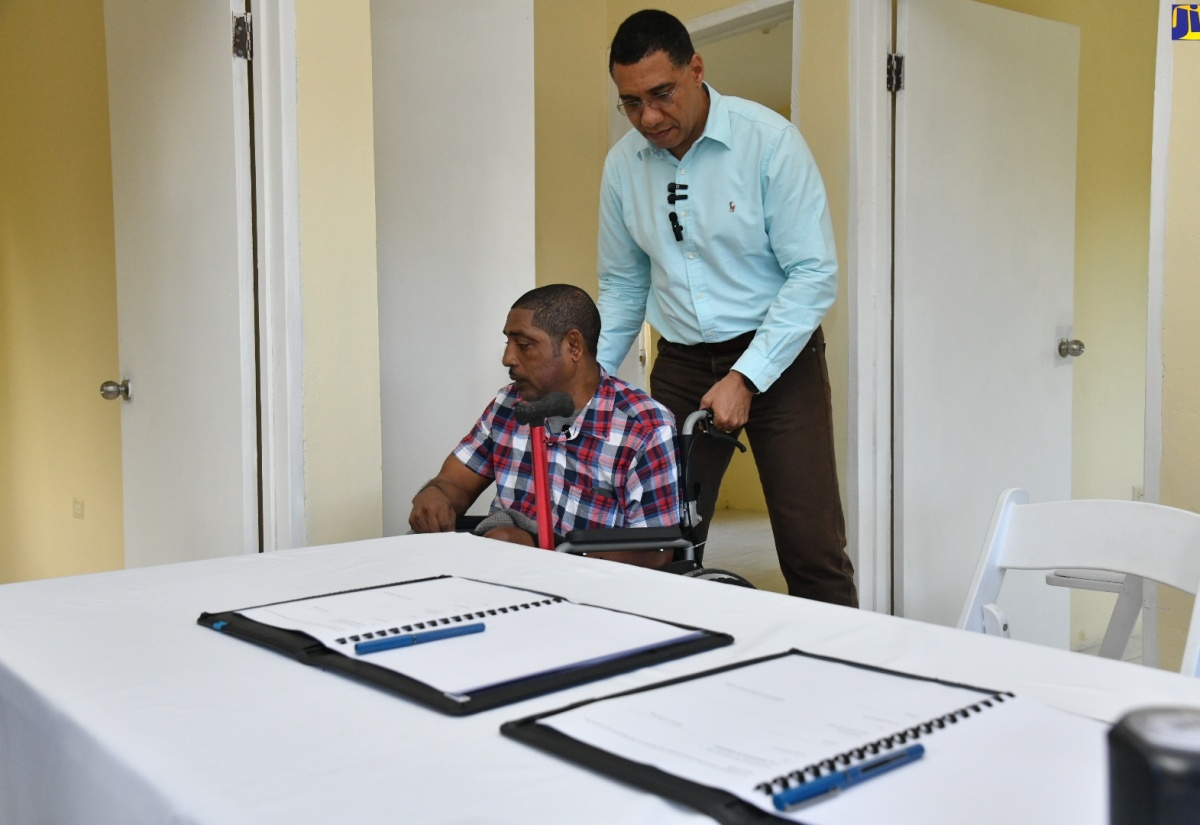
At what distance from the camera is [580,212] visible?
4.07m

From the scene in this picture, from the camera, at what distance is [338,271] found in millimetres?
2207

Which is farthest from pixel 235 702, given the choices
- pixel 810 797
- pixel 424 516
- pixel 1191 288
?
pixel 1191 288

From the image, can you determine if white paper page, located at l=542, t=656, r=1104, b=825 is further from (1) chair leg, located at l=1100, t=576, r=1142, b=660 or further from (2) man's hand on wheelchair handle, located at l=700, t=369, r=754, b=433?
(2) man's hand on wheelchair handle, located at l=700, t=369, r=754, b=433

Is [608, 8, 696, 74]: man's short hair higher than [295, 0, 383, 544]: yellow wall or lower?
higher

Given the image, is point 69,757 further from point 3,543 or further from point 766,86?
point 766,86

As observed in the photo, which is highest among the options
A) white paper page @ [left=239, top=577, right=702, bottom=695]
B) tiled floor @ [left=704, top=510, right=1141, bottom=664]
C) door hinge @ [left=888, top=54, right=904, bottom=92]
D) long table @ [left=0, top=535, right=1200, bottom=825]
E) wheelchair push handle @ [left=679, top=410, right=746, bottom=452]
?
door hinge @ [left=888, top=54, right=904, bottom=92]

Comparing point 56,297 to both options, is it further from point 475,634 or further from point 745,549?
point 475,634

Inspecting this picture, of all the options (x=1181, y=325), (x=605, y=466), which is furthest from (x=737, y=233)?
(x=1181, y=325)

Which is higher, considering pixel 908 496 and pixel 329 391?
pixel 329 391

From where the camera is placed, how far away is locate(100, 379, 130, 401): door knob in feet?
8.71

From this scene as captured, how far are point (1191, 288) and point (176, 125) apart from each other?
208 cm

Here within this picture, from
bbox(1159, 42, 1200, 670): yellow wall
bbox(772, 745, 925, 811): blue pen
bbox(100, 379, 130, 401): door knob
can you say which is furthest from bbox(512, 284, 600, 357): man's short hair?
bbox(772, 745, 925, 811): blue pen

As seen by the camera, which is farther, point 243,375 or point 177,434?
point 177,434

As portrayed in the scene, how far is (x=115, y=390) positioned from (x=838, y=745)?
7.98 ft
